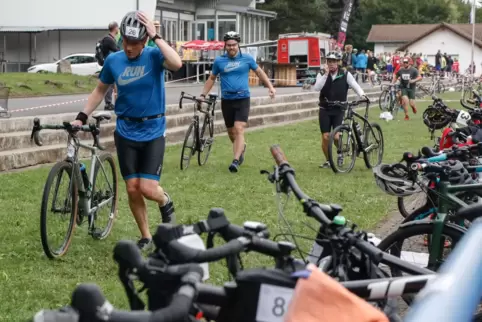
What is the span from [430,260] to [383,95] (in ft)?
79.6

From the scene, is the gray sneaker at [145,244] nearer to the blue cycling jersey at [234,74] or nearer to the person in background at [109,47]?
the blue cycling jersey at [234,74]

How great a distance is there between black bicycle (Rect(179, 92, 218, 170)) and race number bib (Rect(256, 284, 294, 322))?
10.6m

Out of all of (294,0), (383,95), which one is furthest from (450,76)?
(383,95)

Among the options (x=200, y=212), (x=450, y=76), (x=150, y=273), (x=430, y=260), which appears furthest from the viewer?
(x=450, y=76)

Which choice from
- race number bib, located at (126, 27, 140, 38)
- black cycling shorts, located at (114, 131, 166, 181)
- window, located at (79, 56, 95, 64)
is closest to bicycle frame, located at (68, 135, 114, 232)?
black cycling shorts, located at (114, 131, 166, 181)

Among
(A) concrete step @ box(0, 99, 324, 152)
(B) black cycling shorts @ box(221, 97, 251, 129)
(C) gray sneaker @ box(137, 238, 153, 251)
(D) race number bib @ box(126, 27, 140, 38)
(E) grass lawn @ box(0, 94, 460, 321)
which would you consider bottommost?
(E) grass lawn @ box(0, 94, 460, 321)

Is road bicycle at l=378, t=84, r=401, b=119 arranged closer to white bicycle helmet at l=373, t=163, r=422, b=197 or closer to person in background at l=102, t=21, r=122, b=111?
person in background at l=102, t=21, r=122, b=111

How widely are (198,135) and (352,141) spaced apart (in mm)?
2380

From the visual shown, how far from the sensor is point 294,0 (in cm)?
6988

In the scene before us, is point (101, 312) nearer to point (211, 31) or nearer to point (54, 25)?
point (54, 25)

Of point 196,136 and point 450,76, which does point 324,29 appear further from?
point 196,136

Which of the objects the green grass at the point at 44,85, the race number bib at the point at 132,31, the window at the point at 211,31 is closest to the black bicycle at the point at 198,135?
the race number bib at the point at 132,31

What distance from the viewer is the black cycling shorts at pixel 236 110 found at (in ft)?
41.3

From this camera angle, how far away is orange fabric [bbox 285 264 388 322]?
1956mm
